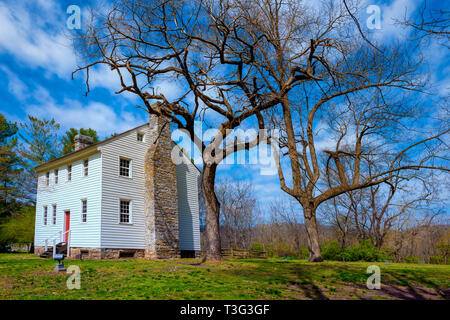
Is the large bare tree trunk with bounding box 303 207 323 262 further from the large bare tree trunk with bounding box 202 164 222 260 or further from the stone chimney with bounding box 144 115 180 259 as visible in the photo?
the stone chimney with bounding box 144 115 180 259

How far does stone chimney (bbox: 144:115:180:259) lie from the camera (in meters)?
19.4

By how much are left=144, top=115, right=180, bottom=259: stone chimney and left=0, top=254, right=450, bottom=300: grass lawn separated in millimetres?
8212

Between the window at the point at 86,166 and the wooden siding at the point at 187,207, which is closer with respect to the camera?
the window at the point at 86,166

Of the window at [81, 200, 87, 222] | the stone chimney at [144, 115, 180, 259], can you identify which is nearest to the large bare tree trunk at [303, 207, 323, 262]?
the stone chimney at [144, 115, 180, 259]

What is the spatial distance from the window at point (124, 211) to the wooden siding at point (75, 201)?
1604 millimetres

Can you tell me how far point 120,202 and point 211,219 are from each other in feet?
25.0

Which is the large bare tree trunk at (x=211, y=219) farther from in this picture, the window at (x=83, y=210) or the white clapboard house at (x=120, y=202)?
the window at (x=83, y=210)

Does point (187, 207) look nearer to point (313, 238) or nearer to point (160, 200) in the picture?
point (160, 200)

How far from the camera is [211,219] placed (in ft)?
45.8

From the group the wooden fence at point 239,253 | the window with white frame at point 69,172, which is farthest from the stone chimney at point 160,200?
the wooden fence at point 239,253

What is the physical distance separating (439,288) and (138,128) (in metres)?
17.6

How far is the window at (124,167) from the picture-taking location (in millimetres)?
19797

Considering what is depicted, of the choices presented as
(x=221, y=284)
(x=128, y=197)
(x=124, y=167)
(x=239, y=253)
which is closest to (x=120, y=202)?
(x=128, y=197)

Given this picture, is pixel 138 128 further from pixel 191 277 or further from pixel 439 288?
pixel 439 288
